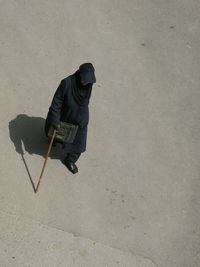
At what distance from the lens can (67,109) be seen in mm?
8375

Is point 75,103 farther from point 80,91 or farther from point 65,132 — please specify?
point 65,132

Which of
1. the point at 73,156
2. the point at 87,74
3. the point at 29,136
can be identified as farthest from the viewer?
the point at 29,136

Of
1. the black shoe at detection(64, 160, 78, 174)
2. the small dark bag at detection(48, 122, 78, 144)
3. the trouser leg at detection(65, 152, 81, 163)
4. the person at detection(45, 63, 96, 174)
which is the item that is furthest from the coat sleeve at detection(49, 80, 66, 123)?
the black shoe at detection(64, 160, 78, 174)

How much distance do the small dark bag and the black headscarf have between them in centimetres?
36

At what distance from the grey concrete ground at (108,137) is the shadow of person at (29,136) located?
16 mm

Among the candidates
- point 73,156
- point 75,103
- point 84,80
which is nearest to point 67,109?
point 75,103

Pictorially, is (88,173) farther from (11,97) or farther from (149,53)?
(149,53)

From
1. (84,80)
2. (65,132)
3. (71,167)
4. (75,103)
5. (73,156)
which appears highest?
(84,80)

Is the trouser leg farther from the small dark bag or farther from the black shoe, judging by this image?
the small dark bag

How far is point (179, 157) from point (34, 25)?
3427 mm

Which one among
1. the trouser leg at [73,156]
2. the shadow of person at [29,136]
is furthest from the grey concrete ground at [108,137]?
the trouser leg at [73,156]

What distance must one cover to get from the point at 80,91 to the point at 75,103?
0.64ft

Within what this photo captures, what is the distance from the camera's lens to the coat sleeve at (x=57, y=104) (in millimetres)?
8242

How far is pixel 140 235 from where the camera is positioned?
8.55 m
